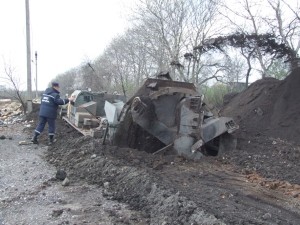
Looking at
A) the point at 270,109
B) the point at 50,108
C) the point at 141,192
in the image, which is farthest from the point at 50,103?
the point at 141,192

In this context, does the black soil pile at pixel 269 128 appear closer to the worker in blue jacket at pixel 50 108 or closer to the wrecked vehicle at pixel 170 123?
the wrecked vehicle at pixel 170 123

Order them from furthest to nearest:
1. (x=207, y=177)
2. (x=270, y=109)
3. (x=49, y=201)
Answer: (x=270, y=109), (x=207, y=177), (x=49, y=201)

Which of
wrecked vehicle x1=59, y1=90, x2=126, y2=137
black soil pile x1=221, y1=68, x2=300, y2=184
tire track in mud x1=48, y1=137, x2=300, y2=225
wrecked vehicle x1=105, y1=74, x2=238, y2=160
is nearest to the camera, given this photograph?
tire track in mud x1=48, y1=137, x2=300, y2=225

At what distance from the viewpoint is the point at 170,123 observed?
856 cm

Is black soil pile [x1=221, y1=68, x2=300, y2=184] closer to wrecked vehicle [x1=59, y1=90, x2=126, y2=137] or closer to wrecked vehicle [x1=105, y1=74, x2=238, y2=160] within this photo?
wrecked vehicle [x1=105, y1=74, x2=238, y2=160]

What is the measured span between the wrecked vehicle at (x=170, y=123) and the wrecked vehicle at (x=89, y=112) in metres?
1.88

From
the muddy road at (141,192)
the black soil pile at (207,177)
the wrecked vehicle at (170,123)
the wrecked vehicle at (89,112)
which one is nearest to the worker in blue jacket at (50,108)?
the black soil pile at (207,177)

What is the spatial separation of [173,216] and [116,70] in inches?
1183

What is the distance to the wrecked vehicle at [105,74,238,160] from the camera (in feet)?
26.8

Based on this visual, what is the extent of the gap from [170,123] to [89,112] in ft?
15.9

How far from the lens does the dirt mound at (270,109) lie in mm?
11188

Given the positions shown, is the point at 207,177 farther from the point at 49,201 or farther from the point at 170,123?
the point at 49,201

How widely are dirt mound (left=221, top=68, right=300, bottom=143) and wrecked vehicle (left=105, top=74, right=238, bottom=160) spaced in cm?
231

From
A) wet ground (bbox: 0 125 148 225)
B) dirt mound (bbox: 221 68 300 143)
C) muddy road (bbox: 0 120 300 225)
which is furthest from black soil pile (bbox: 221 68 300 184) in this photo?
wet ground (bbox: 0 125 148 225)
